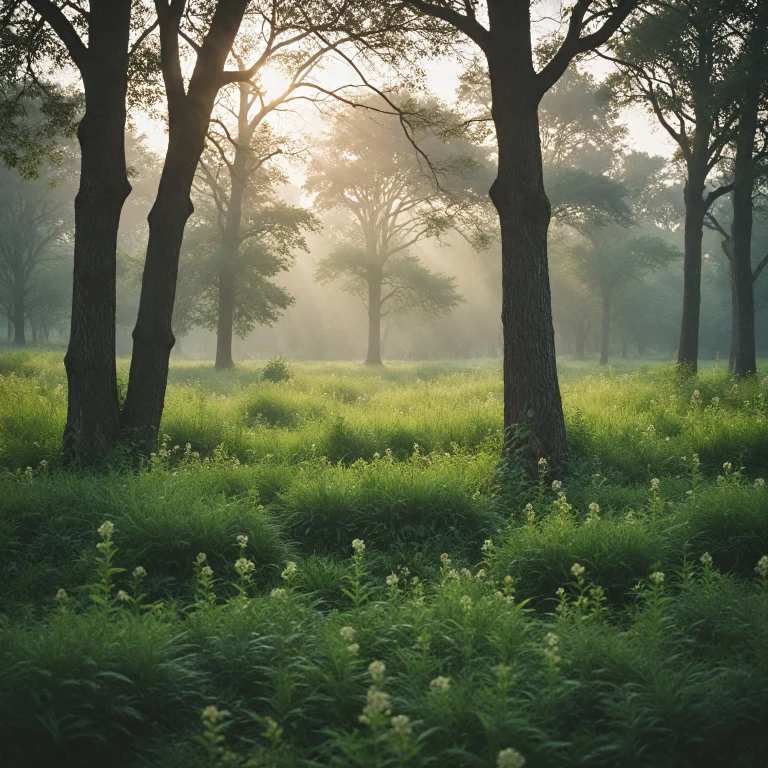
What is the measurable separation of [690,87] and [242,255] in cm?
1651

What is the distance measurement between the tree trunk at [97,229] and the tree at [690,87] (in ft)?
39.4

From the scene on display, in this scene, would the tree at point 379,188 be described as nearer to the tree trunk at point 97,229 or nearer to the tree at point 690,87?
the tree at point 690,87

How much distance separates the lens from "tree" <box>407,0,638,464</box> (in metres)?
7.74

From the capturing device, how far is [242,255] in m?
25.0

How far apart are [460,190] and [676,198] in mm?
35688

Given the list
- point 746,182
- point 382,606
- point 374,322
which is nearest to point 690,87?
point 746,182

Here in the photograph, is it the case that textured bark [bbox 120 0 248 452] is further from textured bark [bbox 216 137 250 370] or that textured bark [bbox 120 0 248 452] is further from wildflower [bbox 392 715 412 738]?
textured bark [bbox 216 137 250 370]

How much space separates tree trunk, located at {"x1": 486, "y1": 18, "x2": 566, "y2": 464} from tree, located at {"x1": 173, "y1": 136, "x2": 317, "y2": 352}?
1544cm

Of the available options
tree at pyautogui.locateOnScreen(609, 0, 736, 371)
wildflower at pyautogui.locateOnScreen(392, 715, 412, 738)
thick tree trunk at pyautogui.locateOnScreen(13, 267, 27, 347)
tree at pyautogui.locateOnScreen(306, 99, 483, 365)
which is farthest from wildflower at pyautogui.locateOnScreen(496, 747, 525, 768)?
thick tree trunk at pyautogui.locateOnScreen(13, 267, 27, 347)

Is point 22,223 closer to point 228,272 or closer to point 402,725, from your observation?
point 228,272

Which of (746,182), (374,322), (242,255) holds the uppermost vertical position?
(746,182)

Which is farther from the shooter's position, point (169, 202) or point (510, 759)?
point (169, 202)

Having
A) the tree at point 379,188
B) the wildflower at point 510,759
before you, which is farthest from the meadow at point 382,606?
the tree at point 379,188

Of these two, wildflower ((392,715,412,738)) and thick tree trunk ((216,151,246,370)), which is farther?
thick tree trunk ((216,151,246,370))
